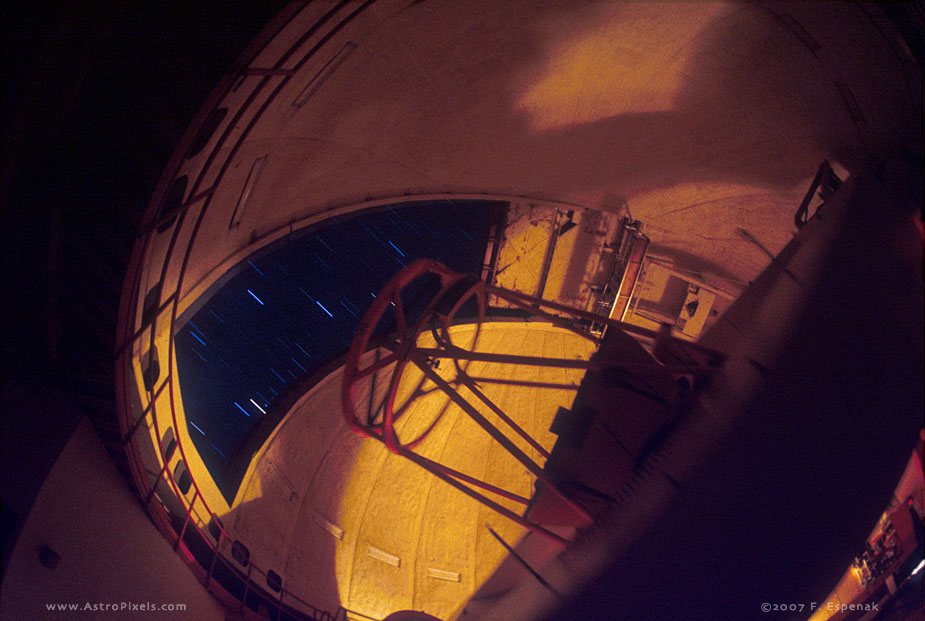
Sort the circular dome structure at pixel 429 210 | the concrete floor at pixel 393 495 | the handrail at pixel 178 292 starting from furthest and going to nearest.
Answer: the concrete floor at pixel 393 495, the circular dome structure at pixel 429 210, the handrail at pixel 178 292

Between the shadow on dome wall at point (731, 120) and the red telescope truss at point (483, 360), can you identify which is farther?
the red telescope truss at point (483, 360)

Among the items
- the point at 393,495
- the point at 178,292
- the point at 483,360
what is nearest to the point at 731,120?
the point at 483,360

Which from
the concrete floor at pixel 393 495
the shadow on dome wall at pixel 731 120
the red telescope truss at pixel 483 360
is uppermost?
the shadow on dome wall at pixel 731 120

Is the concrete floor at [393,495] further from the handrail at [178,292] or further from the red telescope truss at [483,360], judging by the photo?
the red telescope truss at [483,360]

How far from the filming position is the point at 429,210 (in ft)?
23.1

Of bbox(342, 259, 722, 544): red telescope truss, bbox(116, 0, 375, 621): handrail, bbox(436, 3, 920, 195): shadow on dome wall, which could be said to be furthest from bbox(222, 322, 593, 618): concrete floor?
bbox(436, 3, 920, 195): shadow on dome wall

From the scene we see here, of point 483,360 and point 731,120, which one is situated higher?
point 731,120

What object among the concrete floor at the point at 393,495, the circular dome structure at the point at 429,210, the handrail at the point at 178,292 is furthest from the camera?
the concrete floor at the point at 393,495

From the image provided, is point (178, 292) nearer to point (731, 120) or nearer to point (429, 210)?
point (429, 210)

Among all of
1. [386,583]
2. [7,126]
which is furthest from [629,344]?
[386,583]

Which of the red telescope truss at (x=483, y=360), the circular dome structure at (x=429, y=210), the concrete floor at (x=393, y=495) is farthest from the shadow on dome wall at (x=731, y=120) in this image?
the concrete floor at (x=393, y=495)

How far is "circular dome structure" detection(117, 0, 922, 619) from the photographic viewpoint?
375 cm

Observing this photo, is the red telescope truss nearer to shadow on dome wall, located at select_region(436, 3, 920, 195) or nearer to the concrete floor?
shadow on dome wall, located at select_region(436, 3, 920, 195)

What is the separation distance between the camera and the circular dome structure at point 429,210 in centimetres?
375
